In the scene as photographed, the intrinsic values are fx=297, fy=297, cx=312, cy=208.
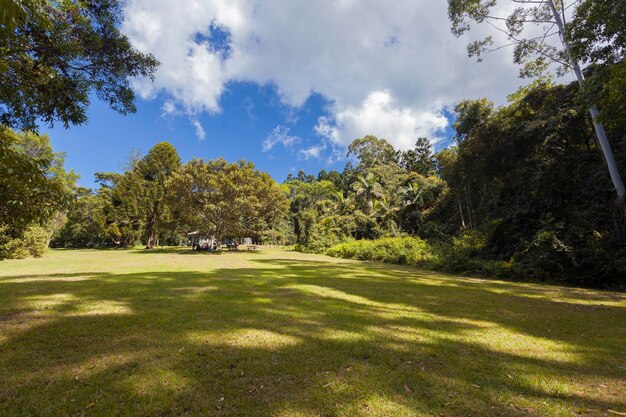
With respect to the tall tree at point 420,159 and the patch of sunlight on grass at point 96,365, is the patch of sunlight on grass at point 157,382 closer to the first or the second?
the patch of sunlight on grass at point 96,365

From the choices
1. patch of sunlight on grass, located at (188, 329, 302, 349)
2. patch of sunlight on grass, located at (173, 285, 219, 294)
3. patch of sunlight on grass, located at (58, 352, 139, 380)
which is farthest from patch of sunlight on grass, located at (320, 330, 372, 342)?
patch of sunlight on grass, located at (173, 285, 219, 294)

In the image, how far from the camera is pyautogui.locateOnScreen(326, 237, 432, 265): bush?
60.1ft

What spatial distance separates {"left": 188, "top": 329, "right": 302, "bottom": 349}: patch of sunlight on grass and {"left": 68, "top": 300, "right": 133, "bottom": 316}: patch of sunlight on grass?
217 centimetres

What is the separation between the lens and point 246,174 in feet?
94.7

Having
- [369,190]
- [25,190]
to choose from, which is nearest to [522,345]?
[25,190]

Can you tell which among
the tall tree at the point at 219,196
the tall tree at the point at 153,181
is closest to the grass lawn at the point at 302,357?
the tall tree at the point at 219,196

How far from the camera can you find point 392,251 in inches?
808

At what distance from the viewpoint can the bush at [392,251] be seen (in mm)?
18312

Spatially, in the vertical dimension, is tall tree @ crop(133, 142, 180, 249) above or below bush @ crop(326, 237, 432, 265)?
above

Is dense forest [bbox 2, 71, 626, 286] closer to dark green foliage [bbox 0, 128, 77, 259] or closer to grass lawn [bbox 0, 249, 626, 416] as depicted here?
dark green foliage [bbox 0, 128, 77, 259]

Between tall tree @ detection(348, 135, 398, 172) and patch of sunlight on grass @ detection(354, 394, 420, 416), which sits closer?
patch of sunlight on grass @ detection(354, 394, 420, 416)

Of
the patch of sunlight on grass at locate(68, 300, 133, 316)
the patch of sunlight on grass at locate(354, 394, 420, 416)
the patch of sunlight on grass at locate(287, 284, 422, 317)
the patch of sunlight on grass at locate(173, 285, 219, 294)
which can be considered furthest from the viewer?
the patch of sunlight on grass at locate(173, 285, 219, 294)

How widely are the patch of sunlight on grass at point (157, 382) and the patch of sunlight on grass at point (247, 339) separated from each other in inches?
34.4

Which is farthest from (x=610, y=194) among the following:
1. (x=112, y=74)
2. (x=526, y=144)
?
(x=112, y=74)
